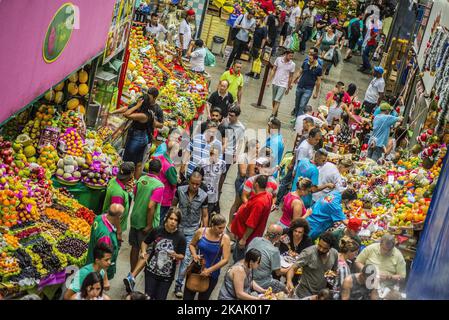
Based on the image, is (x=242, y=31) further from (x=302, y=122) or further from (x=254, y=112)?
(x=302, y=122)

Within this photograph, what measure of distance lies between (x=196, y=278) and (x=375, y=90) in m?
11.2

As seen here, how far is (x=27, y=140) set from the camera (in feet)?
35.3

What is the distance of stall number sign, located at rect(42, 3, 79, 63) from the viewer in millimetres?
9578

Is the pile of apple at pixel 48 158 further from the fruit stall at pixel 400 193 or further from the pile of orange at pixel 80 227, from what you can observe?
the fruit stall at pixel 400 193

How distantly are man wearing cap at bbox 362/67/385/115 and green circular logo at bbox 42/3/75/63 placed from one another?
33.1 feet

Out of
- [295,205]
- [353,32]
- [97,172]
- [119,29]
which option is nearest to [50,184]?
[97,172]

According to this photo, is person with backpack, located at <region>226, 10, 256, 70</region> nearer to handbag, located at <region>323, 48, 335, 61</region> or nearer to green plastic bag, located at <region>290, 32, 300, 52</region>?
handbag, located at <region>323, 48, 335, 61</region>

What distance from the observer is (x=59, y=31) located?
994 centimetres

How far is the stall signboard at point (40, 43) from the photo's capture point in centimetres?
833

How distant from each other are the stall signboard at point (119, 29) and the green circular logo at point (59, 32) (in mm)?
2470

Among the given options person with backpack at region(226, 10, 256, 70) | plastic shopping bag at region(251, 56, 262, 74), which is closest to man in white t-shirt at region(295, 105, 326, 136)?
plastic shopping bag at region(251, 56, 262, 74)

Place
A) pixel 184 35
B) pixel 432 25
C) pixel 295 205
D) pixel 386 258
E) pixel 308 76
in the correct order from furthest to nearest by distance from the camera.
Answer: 1. pixel 184 35
2. pixel 308 76
3. pixel 432 25
4. pixel 295 205
5. pixel 386 258

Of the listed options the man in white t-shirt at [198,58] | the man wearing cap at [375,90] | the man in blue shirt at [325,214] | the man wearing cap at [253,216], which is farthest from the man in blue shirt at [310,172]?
the man wearing cap at [375,90]

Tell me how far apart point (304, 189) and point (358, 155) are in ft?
15.4
